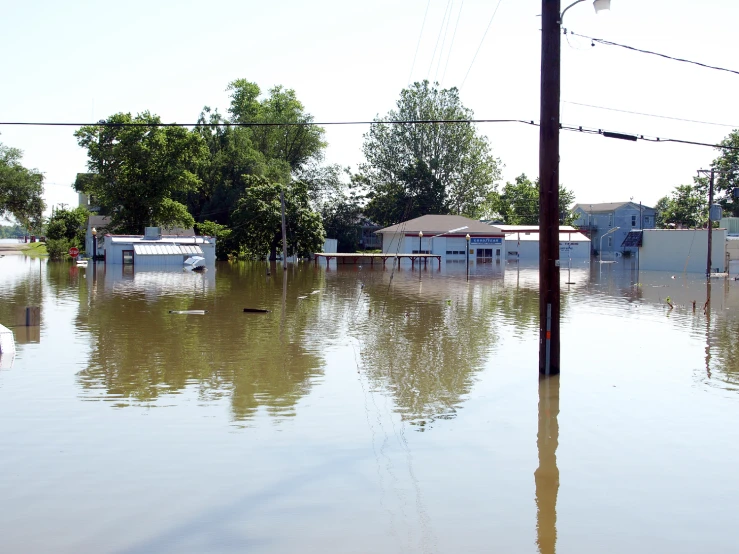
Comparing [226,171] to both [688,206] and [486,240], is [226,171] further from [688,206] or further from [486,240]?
[688,206]

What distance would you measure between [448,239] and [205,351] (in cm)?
6610

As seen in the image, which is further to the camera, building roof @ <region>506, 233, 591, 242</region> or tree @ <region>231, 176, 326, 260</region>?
building roof @ <region>506, 233, 591, 242</region>

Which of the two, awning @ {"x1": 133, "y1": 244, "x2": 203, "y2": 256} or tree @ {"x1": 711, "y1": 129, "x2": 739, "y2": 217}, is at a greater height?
tree @ {"x1": 711, "y1": 129, "x2": 739, "y2": 217}

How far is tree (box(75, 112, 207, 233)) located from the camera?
68.8m

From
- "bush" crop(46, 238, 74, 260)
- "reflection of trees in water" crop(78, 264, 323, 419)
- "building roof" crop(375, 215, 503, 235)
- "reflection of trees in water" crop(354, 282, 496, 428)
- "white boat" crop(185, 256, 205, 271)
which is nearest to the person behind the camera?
"reflection of trees in water" crop(354, 282, 496, 428)

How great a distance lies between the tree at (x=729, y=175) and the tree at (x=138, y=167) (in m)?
66.5

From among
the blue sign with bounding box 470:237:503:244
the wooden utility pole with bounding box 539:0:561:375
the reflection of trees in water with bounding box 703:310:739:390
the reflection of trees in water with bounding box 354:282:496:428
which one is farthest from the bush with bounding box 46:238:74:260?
the wooden utility pole with bounding box 539:0:561:375

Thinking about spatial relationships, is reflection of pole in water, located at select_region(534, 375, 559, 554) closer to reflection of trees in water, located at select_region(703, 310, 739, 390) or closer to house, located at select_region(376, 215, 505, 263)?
reflection of trees in water, located at select_region(703, 310, 739, 390)

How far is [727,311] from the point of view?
28.9 m

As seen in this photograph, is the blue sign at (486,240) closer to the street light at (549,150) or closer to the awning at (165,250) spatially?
the awning at (165,250)

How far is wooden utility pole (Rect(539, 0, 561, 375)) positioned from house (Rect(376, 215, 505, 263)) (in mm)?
64603

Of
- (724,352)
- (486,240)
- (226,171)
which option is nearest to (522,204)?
(486,240)

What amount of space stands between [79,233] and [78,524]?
3622 inches

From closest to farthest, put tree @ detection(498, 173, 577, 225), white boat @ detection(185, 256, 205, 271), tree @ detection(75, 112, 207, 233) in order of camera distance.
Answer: white boat @ detection(185, 256, 205, 271)
tree @ detection(75, 112, 207, 233)
tree @ detection(498, 173, 577, 225)
